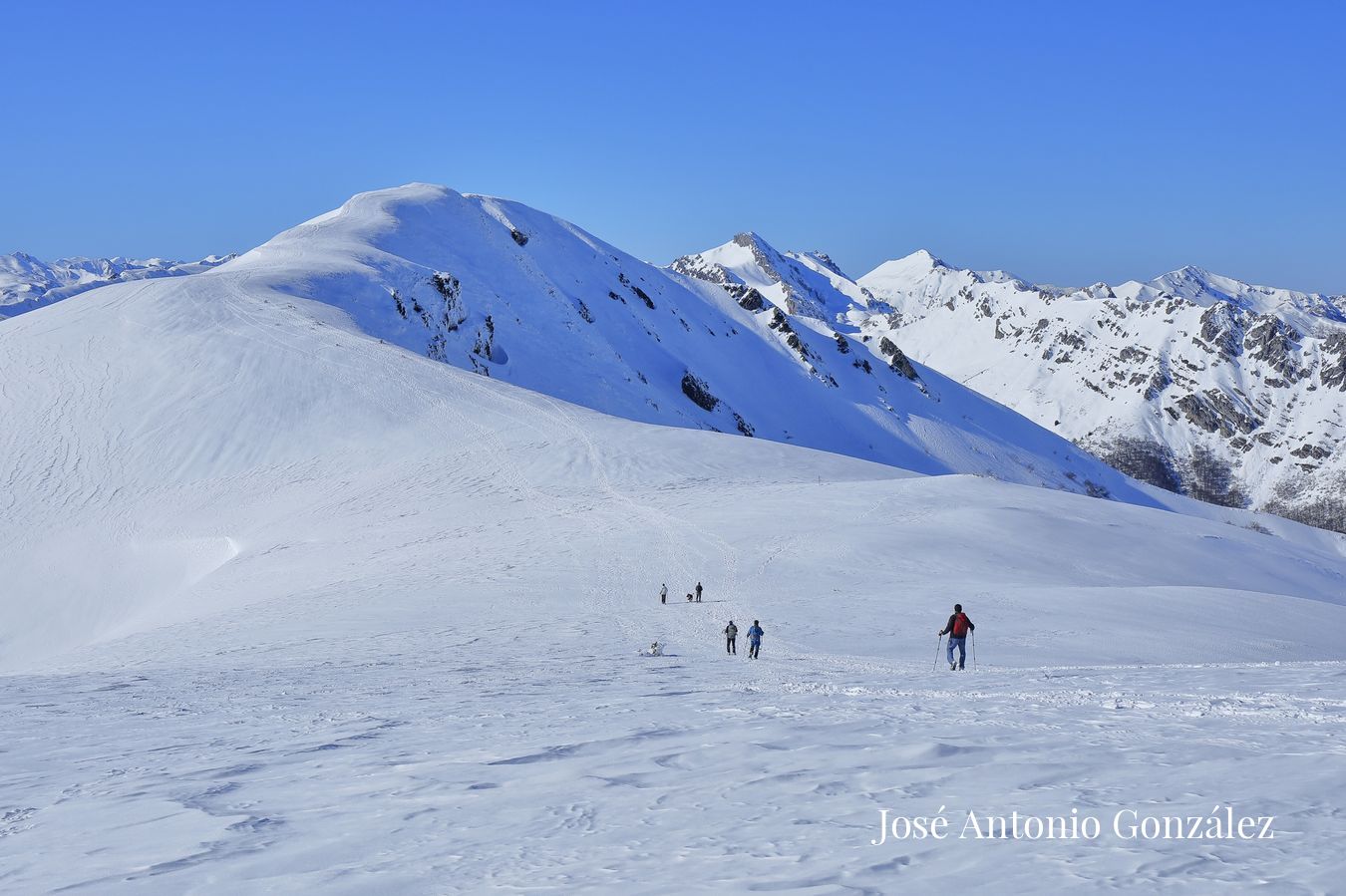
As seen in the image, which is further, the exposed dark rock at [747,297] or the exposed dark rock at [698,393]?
the exposed dark rock at [747,297]

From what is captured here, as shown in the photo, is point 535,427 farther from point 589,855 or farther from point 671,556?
point 589,855

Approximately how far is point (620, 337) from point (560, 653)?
95.4 m

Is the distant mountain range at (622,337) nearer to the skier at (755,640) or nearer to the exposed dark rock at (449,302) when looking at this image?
the exposed dark rock at (449,302)

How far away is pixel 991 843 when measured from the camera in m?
6.78

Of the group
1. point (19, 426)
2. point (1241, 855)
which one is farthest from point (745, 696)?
point (19, 426)

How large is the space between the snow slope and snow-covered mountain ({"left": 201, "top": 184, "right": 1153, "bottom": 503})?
27.6 m

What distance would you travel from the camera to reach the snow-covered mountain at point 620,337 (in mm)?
88688

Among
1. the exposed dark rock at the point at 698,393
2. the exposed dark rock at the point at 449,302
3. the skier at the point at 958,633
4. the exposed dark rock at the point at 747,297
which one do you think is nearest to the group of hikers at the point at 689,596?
the skier at the point at 958,633

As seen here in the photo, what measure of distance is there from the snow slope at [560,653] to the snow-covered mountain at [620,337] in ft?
90.4

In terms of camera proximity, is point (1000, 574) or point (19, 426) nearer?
point (1000, 574)

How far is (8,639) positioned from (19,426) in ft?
78.2

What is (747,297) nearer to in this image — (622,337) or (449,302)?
(622,337)

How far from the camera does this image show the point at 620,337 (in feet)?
373

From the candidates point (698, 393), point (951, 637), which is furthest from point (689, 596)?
point (698, 393)
